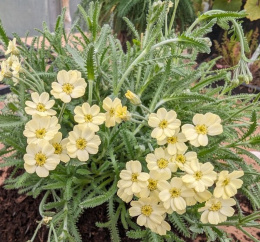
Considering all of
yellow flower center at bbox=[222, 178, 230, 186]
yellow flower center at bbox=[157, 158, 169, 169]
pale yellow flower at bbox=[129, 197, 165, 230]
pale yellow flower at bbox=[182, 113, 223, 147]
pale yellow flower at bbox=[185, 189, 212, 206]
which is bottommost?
pale yellow flower at bbox=[129, 197, 165, 230]

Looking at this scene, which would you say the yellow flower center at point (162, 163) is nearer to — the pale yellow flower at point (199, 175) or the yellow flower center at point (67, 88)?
the pale yellow flower at point (199, 175)

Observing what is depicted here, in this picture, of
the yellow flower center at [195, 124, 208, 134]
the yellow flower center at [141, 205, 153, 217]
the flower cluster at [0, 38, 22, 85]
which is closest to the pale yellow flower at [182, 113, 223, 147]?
the yellow flower center at [195, 124, 208, 134]

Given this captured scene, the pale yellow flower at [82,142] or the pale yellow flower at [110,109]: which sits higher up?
the pale yellow flower at [110,109]

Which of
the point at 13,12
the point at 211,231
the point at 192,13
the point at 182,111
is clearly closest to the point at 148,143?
the point at 182,111

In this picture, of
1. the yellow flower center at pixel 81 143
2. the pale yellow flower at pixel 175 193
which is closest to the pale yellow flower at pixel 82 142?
the yellow flower center at pixel 81 143

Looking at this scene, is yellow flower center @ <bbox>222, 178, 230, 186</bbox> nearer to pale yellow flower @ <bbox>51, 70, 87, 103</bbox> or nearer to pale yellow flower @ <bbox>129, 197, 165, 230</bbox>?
pale yellow flower @ <bbox>129, 197, 165, 230</bbox>

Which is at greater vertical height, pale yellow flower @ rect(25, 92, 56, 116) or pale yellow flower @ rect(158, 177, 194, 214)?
pale yellow flower @ rect(25, 92, 56, 116)
